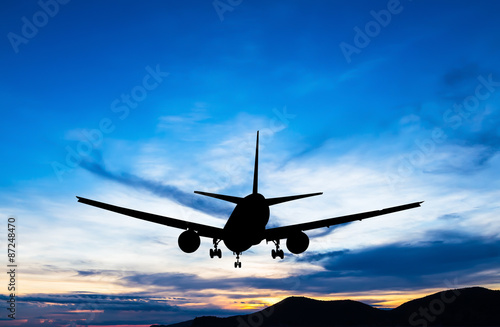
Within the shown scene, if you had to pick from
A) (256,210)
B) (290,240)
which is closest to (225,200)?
(256,210)

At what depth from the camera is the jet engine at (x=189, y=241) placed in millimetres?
41625

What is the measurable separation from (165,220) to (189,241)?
3.51 metres

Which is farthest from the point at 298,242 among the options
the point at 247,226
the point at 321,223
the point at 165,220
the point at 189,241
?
the point at 165,220

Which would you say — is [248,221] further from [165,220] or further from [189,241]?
[165,220]

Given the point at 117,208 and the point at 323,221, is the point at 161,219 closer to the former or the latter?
the point at 117,208

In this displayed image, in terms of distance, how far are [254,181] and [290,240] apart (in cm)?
824

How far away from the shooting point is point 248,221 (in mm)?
38875

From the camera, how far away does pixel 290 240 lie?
44.3m

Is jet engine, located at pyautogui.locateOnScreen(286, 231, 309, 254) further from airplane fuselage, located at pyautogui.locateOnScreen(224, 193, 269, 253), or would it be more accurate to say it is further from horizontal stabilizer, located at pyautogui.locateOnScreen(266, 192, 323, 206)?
horizontal stabilizer, located at pyautogui.locateOnScreen(266, 192, 323, 206)

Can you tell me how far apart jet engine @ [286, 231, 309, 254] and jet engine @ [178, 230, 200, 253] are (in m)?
10.0

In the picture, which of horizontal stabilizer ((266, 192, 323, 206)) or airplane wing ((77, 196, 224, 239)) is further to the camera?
airplane wing ((77, 196, 224, 239))

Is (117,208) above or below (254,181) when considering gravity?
below

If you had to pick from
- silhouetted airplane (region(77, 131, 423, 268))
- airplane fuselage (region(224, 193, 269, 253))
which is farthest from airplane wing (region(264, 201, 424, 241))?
airplane fuselage (region(224, 193, 269, 253))

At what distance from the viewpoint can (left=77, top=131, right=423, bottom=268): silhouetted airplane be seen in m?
38.5
